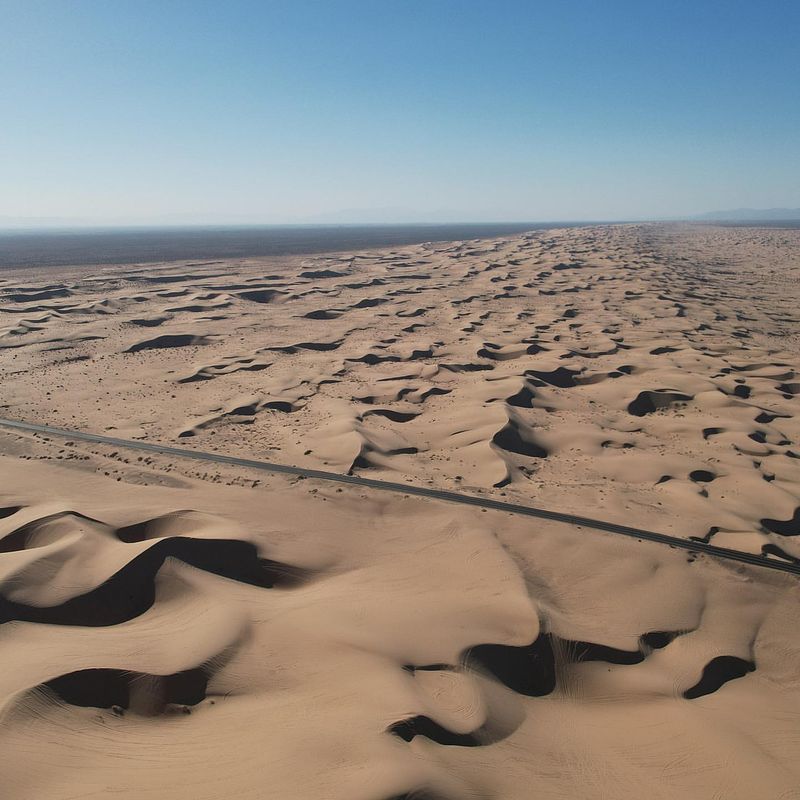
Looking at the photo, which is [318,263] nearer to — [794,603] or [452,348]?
[452,348]

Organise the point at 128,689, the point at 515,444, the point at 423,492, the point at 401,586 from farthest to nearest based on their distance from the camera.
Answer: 1. the point at 515,444
2. the point at 423,492
3. the point at 401,586
4. the point at 128,689

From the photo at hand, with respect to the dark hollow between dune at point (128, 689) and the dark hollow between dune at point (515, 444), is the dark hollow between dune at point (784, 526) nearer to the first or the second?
the dark hollow between dune at point (515, 444)

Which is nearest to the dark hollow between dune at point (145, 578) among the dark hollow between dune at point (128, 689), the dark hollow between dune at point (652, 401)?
the dark hollow between dune at point (128, 689)

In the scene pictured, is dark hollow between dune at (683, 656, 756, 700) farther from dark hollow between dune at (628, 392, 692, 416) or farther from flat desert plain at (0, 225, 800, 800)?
dark hollow between dune at (628, 392, 692, 416)

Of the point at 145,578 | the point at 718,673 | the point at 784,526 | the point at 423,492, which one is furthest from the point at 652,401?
the point at 145,578

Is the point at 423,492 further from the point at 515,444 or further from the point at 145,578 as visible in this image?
the point at 145,578

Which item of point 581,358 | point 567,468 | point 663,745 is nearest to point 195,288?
point 581,358

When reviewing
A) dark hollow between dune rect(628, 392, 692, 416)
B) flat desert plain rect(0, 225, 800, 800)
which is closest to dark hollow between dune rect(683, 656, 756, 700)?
flat desert plain rect(0, 225, 800, 800)
